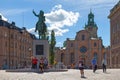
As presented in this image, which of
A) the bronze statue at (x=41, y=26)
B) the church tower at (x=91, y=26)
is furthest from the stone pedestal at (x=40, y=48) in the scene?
the church tower at (x=91, y=26)

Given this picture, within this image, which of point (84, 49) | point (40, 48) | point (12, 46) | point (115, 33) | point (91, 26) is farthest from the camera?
point (91, 26)

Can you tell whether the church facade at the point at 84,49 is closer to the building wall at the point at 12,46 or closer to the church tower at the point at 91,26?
the church tower at the point at 91,26

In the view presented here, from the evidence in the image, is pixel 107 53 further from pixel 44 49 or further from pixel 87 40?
pixel 44 49

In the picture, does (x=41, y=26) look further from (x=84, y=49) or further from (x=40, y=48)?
(x=84, y=49)

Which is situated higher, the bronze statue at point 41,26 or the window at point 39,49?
the bronze statue at point 41,26

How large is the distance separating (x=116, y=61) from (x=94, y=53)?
129 feet

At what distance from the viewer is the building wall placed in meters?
99.2

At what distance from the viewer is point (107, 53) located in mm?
138625

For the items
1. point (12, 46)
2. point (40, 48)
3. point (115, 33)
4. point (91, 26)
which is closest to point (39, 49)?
point (40, 48)

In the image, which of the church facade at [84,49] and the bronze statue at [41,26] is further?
the church facade at [84,49]

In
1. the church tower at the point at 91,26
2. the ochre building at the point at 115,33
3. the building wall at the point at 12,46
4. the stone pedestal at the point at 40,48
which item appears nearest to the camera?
the stone pedestal at the point at 40,48

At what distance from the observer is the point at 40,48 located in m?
47.2

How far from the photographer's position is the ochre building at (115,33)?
3471 inches

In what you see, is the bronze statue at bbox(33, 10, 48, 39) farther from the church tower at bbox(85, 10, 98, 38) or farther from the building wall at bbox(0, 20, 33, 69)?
the church tower at bbox(85, 10, 98, 38)
